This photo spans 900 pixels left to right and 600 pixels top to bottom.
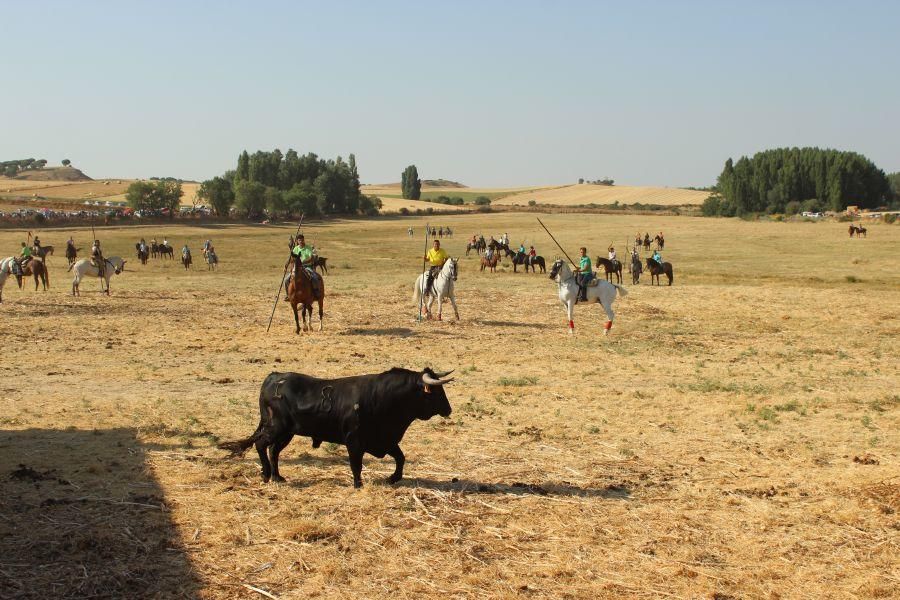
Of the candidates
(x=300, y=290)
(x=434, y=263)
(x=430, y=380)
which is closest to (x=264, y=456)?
(x=430, y=380)

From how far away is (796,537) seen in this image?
7.96 metres

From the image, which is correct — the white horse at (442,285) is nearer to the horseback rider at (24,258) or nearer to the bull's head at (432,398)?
the bull's head at (432,398)

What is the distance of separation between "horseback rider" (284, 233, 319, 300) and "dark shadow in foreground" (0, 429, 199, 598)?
11.3m

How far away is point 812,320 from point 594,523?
19519 mm

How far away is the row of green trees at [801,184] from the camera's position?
125812 mm

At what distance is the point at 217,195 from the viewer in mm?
109688

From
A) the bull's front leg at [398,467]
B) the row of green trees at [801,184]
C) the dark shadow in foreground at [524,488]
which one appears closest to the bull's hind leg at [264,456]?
the bull's front leg at [398,467]

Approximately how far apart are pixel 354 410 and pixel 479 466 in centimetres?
201

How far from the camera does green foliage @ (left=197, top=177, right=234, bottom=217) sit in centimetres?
10962

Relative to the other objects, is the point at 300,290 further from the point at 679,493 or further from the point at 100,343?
the point at 679,493

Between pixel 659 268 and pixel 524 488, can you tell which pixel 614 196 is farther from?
pixel 524 488

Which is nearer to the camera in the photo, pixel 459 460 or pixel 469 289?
pixel 459 460

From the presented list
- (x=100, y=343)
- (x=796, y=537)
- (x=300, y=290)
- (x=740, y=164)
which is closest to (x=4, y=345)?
(x=100, y=343)

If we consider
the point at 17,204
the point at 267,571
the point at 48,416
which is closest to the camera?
the point at 267,571
